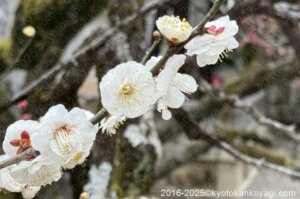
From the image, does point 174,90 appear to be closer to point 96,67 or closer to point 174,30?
point 174,30

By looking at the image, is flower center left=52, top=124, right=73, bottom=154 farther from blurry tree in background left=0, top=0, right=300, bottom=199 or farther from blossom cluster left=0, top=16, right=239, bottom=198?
blurry tree in background left=0, top=0, right=300, bottom=199

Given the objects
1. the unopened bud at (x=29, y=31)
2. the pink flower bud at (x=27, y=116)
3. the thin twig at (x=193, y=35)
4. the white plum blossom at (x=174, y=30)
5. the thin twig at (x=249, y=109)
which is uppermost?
the white plum blossom at (x=174, y=30)

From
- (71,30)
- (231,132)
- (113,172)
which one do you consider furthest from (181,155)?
(113,172)

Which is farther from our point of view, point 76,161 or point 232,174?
point 232,174

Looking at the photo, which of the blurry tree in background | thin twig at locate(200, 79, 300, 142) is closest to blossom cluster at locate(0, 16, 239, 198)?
the blurry tree in background

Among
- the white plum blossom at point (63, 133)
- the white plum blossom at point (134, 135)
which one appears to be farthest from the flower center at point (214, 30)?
the white plum blossom at point (134, 135)

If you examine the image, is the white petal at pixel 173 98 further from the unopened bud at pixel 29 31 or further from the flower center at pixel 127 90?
the unopened bud at pixel 29 31

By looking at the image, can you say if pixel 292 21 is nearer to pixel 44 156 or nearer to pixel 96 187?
pixel 96 187
